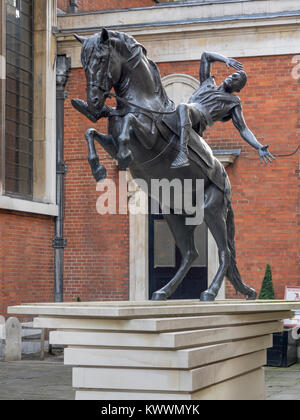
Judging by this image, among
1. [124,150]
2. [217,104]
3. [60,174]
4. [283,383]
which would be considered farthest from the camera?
[60,174]

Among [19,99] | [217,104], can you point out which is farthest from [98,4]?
[217,104]

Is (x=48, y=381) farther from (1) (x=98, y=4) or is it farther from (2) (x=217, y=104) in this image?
(1) (x=98, y=4)

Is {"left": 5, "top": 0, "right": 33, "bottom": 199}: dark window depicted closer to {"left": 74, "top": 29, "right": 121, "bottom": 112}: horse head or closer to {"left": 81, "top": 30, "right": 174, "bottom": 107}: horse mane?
{"left": 81, "top": 30, "right": 174, "bottom": 107}: horse mane

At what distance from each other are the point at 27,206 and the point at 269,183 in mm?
4254

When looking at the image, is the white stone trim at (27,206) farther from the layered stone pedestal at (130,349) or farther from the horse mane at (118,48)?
the layered stone pedestal at (130,349)

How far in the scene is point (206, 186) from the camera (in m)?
6.76

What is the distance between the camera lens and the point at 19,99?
14055 millimetres

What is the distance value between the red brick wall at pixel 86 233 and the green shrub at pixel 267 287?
2.62 metres

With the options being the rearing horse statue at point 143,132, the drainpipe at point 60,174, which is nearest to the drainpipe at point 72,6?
the drainpipe at point 60,174

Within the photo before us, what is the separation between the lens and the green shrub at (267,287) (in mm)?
12930

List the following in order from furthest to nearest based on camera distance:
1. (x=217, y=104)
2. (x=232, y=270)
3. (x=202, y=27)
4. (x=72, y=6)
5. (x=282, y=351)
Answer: (x=72, y=6), (x=202, y=27), (x=282, y=351), (x=232, y=270), (x=217, y=104)

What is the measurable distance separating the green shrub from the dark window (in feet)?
14.9

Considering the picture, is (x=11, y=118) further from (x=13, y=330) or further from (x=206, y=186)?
(x=206, y=186)
